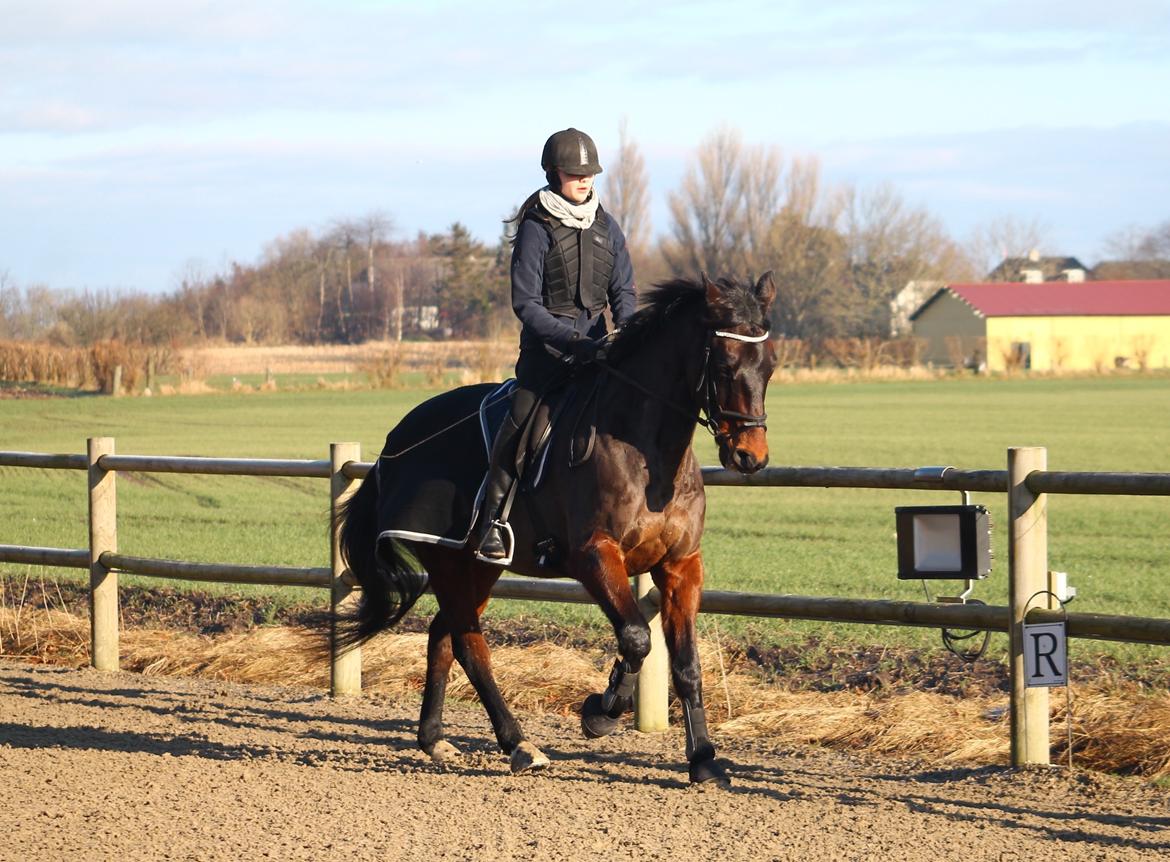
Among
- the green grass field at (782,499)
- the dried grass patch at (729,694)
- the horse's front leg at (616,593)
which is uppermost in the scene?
the horse's front leg at (616,593)

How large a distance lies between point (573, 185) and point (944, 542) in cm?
223

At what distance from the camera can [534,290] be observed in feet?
20.9

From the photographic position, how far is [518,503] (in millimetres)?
6363

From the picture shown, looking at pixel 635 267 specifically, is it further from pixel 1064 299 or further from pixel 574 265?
pixel 574 265

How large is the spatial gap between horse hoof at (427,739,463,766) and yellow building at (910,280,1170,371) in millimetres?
78812

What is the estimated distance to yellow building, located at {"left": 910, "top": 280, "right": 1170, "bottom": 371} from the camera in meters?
86.7

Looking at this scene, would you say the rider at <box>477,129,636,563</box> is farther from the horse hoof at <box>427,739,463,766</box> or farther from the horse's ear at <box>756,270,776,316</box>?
the horse hoof at <box>427,739,463,766</box>

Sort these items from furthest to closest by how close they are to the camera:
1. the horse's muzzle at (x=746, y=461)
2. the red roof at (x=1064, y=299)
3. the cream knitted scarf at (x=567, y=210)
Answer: the red roof at (x=1064, y=299)
the cream knitted scarf at (x=567, y=210)
the horse's muzzle at (x=746, y=461)

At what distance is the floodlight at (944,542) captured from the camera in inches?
257

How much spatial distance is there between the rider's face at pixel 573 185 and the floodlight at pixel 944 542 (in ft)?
6.36

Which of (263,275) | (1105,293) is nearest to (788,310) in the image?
(1105,293)

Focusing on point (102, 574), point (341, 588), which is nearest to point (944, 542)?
point (341, 588)

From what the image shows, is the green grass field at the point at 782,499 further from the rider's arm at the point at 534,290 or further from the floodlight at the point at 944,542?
the rider's arm at the point at 534,290

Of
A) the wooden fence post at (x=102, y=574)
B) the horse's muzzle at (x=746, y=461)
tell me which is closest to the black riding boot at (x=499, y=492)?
the horse's muzzle at (x=746, y=461)
